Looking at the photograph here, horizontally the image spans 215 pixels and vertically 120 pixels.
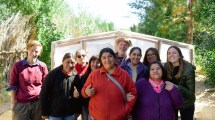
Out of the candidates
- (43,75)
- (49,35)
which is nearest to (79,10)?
(49,35)

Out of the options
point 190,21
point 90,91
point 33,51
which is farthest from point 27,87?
point 190,21

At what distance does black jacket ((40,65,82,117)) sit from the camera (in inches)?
151

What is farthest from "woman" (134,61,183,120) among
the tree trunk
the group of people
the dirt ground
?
the tree trunk

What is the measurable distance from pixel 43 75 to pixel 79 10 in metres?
15.2

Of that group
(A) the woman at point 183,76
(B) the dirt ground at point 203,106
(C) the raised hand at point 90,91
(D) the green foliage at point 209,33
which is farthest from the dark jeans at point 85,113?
(D) the green foliage at point 209,33

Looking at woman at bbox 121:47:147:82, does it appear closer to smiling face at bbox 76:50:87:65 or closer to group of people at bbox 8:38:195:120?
group of people at bbox 8:38:195:120

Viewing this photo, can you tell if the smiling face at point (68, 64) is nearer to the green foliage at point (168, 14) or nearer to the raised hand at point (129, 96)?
the raised hand at point (129, 96)

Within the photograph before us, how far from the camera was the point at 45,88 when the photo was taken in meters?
3.81

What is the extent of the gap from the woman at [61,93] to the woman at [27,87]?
0.34m

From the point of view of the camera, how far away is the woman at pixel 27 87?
4113 millimetres

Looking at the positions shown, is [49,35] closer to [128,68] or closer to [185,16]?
[185,16]

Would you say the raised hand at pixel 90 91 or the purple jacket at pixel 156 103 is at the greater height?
Result: the raised hand at pixel 90 91

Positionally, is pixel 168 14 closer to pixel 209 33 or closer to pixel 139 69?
pixel 209 33

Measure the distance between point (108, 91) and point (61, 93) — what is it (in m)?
0.68
